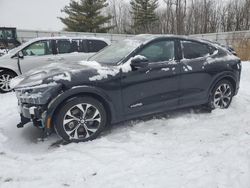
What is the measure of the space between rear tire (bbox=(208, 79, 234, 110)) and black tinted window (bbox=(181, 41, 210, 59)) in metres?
0.71

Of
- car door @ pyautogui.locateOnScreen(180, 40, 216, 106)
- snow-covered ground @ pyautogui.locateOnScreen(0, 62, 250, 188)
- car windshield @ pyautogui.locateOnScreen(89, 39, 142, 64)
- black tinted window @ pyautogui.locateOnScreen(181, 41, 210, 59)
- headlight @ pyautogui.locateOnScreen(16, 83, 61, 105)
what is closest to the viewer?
snow-covered ground @ pyautogui.locateOnScreen(0, 62, 250, 188)

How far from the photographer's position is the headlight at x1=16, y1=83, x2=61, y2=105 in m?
3.64

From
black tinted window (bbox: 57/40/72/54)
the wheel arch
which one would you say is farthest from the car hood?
black tinted window (bbox: 57/40/72/54)

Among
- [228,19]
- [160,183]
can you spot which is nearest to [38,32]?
[160,183]

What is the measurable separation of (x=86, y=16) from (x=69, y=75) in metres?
30.3

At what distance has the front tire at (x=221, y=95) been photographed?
17.2 feet

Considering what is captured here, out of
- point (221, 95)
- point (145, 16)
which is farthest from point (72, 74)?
point (145, 16)

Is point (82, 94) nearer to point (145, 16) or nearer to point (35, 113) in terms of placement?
point (35, 113)

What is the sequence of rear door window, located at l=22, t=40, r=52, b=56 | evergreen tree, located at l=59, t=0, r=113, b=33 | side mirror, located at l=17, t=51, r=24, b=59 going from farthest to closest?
evergreen tree, located at l=59, t=0, r=113, b=33, rear door window, located at l=22, t=40, r=52, b=56, side mirror, located at l=17, t=51, r=24, b=59

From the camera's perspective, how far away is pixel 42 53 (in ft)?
26.3

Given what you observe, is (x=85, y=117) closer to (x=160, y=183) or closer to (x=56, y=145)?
(x=56, y=145)

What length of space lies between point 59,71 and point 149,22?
37.4m

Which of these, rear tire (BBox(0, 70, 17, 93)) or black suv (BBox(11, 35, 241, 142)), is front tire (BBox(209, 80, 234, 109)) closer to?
black suv (BBox(11, 35, 241, 142))

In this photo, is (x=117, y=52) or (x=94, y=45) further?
(x=94, y=45)
